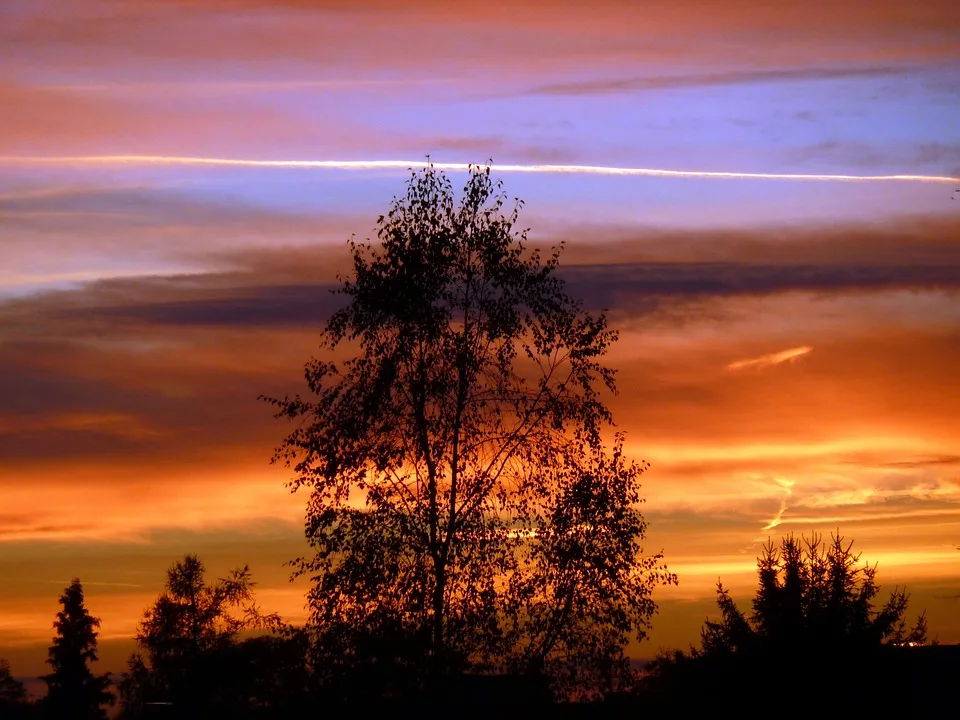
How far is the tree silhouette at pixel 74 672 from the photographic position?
78750mm

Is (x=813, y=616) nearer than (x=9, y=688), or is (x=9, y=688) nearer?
(x=813, y=616)

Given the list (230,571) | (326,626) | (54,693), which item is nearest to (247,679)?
(230,571)

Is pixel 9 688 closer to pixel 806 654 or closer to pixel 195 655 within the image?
pixel 195 655

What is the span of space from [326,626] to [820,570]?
12.5 metres

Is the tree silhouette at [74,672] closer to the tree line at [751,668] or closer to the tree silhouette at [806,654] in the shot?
the tree line at [751,668]

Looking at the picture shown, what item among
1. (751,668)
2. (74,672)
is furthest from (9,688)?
(751,668)

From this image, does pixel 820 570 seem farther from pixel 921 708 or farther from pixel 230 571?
pixel 230 571

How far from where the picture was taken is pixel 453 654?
32375 millimetres

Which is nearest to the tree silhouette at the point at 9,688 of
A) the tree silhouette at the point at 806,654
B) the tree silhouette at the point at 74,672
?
the tree silhouette at the point at 74,672

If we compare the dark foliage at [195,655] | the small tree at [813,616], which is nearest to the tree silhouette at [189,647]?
the dark foliage at [195,655]

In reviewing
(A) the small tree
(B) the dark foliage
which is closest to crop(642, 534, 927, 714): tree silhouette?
(A) the small tree

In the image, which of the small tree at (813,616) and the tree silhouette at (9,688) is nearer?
the small tree at (813,616)

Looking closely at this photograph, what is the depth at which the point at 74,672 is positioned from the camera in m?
80.4

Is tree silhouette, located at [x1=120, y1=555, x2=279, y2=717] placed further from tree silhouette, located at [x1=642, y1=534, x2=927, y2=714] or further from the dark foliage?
tree silhouette, located at [x1=642, y1=534, x2=927, y2=714]
